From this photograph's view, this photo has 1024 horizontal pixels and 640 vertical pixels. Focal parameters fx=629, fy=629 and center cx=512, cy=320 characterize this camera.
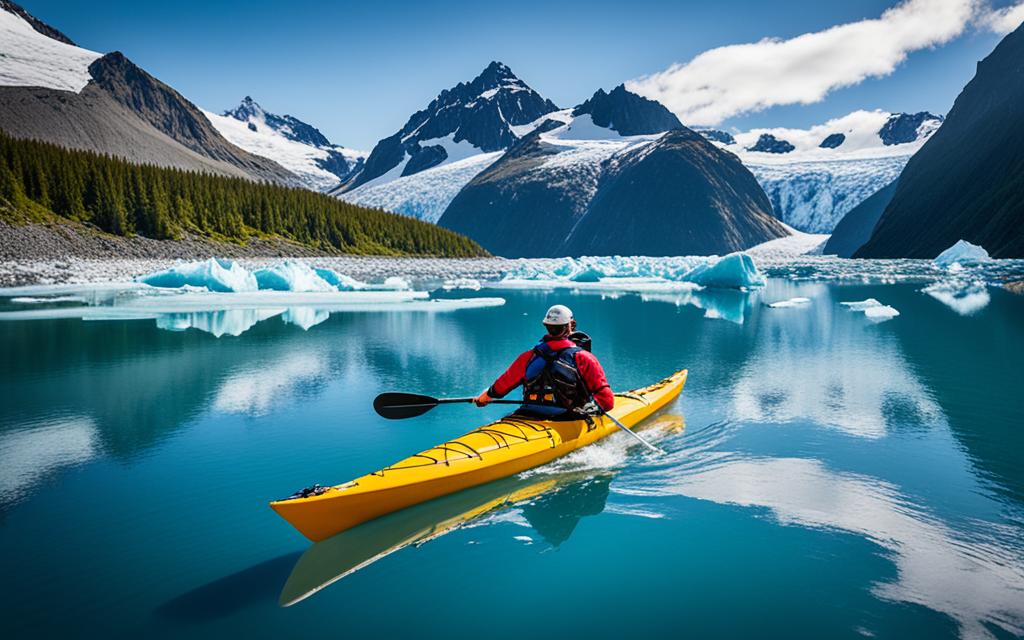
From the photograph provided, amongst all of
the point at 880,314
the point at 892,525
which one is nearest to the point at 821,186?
the point at 880,314

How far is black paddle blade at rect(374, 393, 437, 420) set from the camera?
7770 mm

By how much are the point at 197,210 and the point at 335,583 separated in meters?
60.6

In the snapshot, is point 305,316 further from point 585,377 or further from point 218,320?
point 585,377

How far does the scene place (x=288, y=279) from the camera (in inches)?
1172

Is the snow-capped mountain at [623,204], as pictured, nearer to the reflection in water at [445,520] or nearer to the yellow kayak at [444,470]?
the yellow kayak at [444,470]

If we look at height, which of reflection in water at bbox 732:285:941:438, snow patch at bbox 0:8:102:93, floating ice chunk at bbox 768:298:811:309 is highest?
snow patch at bbox 0:8:102:93

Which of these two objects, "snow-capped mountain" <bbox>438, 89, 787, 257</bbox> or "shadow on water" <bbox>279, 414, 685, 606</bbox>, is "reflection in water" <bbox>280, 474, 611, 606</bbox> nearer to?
"shadow on water" <bbox>279, 414, 685, 606</bbox>

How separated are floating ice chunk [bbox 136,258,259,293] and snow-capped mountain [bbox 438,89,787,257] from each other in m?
113

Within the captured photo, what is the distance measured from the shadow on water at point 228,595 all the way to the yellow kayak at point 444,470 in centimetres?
39

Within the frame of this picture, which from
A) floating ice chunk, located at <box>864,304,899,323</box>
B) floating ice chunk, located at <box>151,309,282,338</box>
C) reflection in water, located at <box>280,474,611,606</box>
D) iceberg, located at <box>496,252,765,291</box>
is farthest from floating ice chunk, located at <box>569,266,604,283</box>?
reflection in water, located at <box>280,474,611,606</box>

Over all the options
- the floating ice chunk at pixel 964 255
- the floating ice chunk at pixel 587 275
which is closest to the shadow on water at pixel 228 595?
the floating ice chunk at pixel 587 275

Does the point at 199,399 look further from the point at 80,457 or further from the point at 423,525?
the point at 423,525

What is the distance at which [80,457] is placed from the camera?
7.63m

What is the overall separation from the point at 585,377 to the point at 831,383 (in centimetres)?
705
